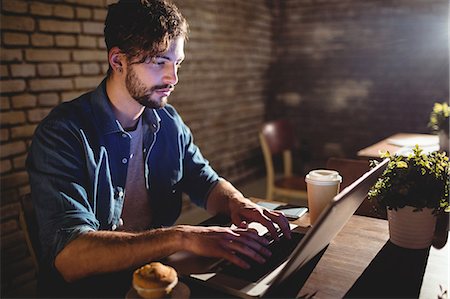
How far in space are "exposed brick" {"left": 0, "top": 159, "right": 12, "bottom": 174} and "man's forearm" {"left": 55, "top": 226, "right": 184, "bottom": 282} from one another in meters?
1.36

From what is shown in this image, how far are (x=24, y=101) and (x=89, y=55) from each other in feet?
1.75

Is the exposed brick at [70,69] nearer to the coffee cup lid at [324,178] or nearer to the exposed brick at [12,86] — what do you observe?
the exposed brick at [12,86]

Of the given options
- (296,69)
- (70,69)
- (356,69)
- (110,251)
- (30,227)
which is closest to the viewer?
(110,251)

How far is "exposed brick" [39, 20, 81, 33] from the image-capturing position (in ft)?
7.52

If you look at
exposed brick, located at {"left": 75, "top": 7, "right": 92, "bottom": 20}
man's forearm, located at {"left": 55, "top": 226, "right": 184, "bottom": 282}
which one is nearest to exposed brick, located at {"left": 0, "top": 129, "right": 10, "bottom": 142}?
exposed brick, located at {"left": 75, "top": 7, "right": 92, "bottom": 20}

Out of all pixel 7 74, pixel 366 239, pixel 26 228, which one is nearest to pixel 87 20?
pixel 7 74

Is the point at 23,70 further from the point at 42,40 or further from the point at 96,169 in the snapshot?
the point at 96,169

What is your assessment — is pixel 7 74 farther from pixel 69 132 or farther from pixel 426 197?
pixel 426 197

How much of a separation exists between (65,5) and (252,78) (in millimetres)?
2491

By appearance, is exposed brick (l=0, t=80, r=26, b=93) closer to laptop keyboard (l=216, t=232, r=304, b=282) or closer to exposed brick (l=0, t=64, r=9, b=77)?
exposed brick (l=0, t=64, r=9, b=77)

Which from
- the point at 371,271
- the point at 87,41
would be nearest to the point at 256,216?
the point at 371,271

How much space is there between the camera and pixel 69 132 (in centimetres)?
130

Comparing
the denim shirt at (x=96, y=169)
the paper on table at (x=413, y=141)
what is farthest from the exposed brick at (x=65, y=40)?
the paper on table at (x=413, y=141)

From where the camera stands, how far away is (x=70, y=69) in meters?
2.47
